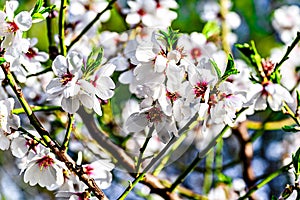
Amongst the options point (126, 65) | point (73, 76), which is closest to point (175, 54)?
point (73, 76)

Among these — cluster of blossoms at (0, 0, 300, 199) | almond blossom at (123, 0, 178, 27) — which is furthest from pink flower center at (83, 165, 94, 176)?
almond blossom at (123, 0, 178, 27)

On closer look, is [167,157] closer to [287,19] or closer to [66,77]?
[66,77]

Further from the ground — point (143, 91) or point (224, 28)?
point (224, 28)

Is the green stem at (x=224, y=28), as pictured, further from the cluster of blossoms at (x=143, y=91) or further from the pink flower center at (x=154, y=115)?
the pink flower center at (x=154, y=115)

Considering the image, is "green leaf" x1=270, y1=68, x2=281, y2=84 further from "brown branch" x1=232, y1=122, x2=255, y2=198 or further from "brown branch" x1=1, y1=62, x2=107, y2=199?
"brown branch" x1=232, y1=122, x2=255, y2=198

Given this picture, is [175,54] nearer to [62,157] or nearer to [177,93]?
[177,93]

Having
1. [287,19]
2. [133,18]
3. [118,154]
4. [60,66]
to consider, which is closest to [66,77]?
[60,66]
